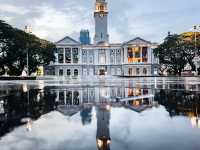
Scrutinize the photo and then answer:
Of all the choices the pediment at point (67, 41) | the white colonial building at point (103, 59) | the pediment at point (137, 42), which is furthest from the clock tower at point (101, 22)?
the pediment at point (137, 42)

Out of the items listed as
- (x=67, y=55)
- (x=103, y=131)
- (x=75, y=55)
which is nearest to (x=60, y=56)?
(x=67, y=55)

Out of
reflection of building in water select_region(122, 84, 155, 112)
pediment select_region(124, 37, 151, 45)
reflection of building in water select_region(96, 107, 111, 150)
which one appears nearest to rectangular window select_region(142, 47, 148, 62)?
pediment select_region(124, 37, 151, 45)

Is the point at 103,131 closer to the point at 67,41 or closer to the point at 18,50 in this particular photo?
the point at 18,50

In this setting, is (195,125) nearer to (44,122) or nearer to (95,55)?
(44,122)

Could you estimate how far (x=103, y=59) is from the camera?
6324 inches

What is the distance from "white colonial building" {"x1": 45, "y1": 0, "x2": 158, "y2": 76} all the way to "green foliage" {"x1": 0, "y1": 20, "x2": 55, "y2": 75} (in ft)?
182

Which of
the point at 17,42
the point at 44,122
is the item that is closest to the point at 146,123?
the point at 44,122

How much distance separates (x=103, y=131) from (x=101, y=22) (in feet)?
544

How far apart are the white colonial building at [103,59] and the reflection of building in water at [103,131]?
464 feet

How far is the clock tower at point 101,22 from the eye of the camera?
169m

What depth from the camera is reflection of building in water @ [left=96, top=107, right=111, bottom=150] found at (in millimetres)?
6759

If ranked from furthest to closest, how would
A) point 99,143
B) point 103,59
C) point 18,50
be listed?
1. point 103,59
2. point 18,50
3. point 99,143

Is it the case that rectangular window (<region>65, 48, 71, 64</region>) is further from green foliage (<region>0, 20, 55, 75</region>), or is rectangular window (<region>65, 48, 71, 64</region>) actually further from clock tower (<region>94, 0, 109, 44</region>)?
green foliage (<region>0, 20, 55, 75</region>)

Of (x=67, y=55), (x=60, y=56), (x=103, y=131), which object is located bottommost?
(x=103, y=131)
